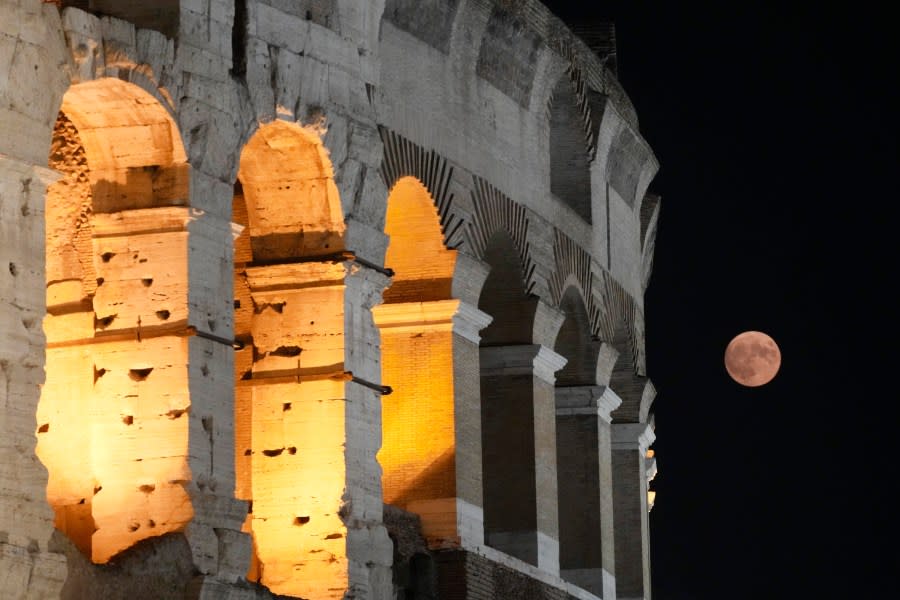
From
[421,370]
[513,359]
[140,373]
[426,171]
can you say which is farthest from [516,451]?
[140,373]

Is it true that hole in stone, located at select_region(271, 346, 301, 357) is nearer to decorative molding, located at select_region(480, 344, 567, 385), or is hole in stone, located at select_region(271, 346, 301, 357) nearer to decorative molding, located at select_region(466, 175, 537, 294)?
decorative molding, located at select_region(466, 175, 537, 294)

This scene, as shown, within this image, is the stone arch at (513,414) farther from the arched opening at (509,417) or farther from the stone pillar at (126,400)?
the stone pillar at (126,400)

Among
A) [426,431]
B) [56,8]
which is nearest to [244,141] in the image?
[56,8]

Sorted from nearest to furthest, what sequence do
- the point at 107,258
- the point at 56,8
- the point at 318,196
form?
the point at 56,8
the point at 107,258
the point at 318,196

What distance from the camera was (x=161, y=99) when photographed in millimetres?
15680

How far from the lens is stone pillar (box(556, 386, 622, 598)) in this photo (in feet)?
77.2

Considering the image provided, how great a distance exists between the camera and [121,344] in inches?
629

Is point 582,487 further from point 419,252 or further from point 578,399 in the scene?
point 419,252

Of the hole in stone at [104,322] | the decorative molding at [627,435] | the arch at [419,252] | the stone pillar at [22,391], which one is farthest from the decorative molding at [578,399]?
the stone pillar at [22,391]

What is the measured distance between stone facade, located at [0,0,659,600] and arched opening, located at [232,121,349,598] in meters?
0.02

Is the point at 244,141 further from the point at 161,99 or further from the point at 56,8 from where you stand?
the point at 56,8

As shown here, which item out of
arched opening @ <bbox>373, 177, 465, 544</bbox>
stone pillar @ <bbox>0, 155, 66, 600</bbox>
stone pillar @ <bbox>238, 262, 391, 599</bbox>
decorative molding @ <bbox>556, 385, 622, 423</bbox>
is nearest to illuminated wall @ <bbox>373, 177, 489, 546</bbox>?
arched opening @ <bbox>373, 177, 465, 544</bbox>

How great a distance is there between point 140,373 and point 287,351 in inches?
68.3

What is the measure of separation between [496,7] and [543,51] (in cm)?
130
